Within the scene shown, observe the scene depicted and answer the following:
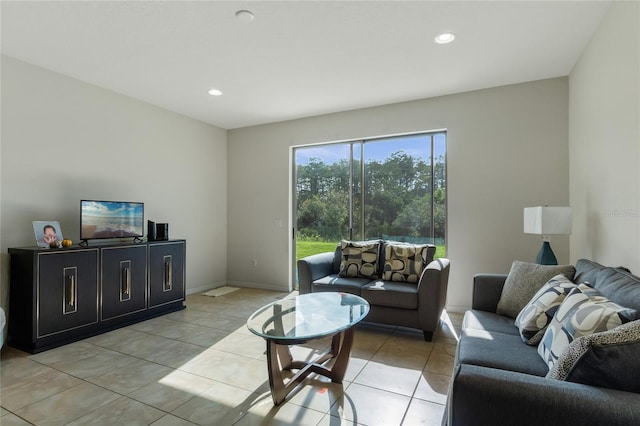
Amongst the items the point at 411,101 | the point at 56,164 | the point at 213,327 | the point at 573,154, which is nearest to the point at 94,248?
the point at 56,164

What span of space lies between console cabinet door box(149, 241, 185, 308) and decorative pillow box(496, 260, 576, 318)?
3585 mm

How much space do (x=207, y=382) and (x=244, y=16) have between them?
2.70 meters

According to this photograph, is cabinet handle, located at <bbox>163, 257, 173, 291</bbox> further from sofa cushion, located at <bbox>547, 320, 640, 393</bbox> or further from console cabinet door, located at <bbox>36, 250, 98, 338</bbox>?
sofa cushion, located at <bbox>547, 320, 640, 393</bbox>

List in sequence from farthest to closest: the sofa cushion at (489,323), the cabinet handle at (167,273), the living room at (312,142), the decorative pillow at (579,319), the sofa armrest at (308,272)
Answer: the cabinet handle at (167,273), the sofa armrest at (308,272), the living room at (312,142), the sofa cushion at (489,323), the decorative pillow at (579,319)

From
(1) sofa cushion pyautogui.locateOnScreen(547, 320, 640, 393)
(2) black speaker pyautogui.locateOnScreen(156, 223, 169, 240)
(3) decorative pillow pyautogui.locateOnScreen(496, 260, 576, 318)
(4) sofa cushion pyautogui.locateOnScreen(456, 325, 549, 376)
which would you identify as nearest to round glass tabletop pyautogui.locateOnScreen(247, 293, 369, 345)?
(4) sofa cushion pyautogui.locateOnScreen(456, 325, 549, 376)

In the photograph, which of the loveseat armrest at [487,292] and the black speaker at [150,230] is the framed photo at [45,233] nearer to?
the black speaker at [150,230]

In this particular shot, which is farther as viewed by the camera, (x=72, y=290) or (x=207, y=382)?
(x=72, y=290)

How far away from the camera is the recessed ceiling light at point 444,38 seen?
265 cm

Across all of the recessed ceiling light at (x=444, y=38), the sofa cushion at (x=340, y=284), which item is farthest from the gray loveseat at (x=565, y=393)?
the recessed ceiling light at (x=444, y=38)

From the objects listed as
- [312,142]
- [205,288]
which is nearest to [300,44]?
[312,142]

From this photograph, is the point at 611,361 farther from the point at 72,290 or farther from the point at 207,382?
the point at 72,290

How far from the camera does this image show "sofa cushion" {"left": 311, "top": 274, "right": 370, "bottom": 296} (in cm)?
338

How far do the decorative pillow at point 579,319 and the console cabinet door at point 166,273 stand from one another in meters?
3.78

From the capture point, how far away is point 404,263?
11.6 ft
